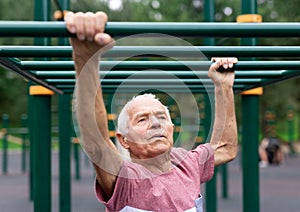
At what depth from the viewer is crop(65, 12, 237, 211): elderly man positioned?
5.00 feet

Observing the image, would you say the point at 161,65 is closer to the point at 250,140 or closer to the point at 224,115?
the point at 224,115

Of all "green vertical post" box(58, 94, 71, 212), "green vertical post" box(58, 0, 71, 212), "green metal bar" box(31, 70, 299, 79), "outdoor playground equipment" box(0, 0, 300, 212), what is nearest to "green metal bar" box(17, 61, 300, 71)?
"outdoor playground equipment" box(0, 0, 300, 212)

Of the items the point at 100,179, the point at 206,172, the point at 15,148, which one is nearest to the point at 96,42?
the point at 100,179

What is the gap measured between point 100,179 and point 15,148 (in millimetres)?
21670

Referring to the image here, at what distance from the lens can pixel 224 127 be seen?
2.25 meters

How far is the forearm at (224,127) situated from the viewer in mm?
2203

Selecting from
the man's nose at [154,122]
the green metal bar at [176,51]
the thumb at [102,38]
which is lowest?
the man's nose at [154,122]

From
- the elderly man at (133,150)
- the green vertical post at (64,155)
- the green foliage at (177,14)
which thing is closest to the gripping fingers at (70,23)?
the elderly man at (133,150)

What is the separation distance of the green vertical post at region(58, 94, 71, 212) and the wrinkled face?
3.07 m

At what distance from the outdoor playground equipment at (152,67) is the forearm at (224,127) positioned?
7.2 inches

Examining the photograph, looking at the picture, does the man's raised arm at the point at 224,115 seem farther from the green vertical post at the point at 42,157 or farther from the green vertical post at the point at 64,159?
the green vertical post at the point at 64,159

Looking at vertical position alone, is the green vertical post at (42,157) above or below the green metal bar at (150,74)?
below

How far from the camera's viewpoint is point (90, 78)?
5.16 feet

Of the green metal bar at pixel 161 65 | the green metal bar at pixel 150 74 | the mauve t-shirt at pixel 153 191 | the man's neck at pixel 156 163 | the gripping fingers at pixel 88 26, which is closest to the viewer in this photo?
the gripping fingers at pixel 88 26
